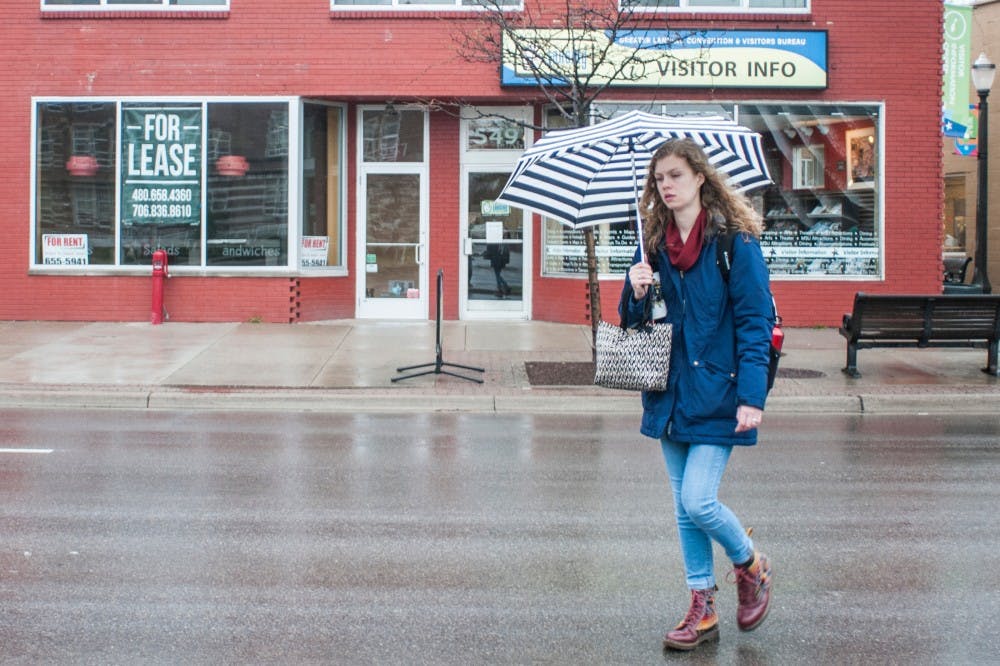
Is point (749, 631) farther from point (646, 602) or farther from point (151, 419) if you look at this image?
point (151, 419)

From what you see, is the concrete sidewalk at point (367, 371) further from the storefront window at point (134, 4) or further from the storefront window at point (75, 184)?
the storefront window at point (134, 4)

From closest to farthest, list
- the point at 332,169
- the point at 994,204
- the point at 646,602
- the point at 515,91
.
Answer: the point at 646,602, the point at 515,91, the point at 332,169, the point at 994,204

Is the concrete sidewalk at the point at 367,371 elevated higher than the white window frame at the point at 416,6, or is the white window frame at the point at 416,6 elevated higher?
the white window frame at the point at 416,6

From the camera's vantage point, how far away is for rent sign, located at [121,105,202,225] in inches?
695

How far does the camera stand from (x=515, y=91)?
1739 centimetres

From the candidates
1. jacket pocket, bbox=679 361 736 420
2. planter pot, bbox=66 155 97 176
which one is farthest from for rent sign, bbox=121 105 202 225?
jacket pocket, bbox=679 361 736 420

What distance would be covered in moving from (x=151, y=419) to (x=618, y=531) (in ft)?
19.4

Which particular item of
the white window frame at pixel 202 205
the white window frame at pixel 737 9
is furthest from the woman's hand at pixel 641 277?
the white window frame at pixel 737 9

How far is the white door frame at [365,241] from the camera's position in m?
18.6

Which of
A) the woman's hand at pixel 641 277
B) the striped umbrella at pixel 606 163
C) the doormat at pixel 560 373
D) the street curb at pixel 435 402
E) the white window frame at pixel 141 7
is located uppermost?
the white window frame at pixel 141 7

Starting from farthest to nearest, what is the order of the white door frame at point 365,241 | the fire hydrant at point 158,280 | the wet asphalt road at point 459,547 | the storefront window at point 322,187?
the white door frame at point 365,241
the storefront window at point 322,187
the fire hydrant at point 158,280
the wet asphalt road at point 459,547

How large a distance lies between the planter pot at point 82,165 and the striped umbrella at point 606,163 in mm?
10461

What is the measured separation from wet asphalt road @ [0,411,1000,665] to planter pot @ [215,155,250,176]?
780 cm

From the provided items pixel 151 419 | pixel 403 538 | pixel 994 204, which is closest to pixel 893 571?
pixel 403 538
